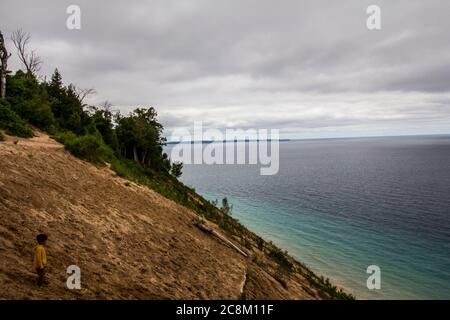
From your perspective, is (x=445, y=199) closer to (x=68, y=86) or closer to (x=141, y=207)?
(x=141, y=207)

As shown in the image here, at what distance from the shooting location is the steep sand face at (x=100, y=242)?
9.41 metres

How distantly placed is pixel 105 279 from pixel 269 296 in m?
8.34

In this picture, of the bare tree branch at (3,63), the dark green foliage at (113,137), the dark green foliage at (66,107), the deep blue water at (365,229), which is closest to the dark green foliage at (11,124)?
the dark green foliage at (113,137)

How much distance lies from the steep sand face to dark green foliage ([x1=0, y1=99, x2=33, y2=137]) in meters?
4.61

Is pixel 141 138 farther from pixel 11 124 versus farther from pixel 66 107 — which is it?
pixel 11 124

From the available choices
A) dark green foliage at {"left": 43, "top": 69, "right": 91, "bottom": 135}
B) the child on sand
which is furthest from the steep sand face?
dark green foliage at {"left": 43, "top": 69, "right": 91, "bottom": 135}

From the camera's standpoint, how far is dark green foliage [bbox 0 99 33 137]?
22.3m

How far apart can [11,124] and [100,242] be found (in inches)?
678

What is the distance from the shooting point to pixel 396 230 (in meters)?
47.2

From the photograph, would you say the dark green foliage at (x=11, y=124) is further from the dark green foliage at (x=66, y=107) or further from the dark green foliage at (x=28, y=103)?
the dark green foliage at (x=66, y=107)

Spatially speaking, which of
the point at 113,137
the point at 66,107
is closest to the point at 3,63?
the point at 66,107
